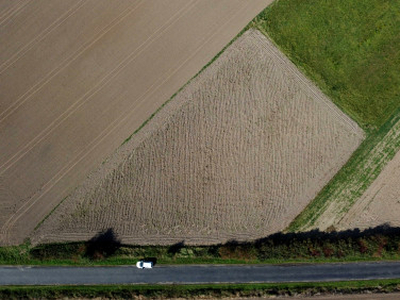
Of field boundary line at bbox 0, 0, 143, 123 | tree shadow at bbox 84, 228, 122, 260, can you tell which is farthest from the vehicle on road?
field boundary line at bbox 0, 0, 143, 123

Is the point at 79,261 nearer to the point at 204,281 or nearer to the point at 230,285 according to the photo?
the point at 204,281

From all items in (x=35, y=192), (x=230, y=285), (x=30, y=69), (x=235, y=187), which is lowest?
(x=230, y=285)

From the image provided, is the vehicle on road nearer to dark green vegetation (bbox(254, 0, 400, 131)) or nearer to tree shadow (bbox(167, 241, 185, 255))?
tree shadow (bbox(167, 241, 185, 255))

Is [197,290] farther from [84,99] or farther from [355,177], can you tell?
[84,99]

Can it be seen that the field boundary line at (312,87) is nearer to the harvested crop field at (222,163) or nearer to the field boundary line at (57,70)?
the harvested crop field at (222,163)

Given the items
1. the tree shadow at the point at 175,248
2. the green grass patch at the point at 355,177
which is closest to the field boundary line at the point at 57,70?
the tree shadow at the point at 175,248

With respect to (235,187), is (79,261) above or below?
below

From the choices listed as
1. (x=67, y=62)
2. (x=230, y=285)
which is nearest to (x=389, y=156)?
(x=230, y=285)
